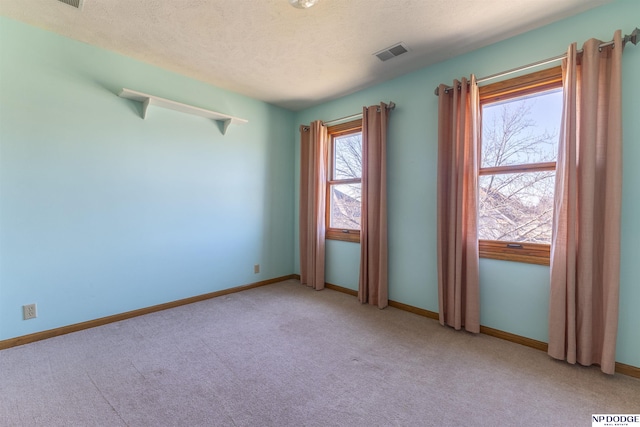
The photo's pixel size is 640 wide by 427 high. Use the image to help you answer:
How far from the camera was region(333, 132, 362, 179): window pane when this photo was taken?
3.74 m

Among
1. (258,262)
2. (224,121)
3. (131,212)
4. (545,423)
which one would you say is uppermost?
(224,121)

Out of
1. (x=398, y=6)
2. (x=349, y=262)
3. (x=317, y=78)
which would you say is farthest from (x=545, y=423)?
(x=317, y=78)

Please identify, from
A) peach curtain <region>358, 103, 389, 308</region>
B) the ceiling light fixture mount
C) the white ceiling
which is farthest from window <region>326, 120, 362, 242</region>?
the ceiling light fixture mount

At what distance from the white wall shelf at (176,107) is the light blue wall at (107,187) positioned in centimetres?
9

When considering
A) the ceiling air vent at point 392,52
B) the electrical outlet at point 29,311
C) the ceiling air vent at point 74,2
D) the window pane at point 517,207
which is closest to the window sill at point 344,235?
the window pane at point 517,207

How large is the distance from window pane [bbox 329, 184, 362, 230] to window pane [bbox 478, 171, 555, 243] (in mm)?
1464

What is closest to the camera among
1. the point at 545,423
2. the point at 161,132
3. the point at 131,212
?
the point at 545,423

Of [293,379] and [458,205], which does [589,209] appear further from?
[293,379]

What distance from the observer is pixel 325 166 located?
395cm

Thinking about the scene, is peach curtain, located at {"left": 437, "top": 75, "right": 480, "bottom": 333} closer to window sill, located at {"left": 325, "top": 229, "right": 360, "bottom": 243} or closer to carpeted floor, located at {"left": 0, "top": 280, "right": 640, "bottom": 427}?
carpeted floor, located at {"left": 0, "top": 280, "right": 640, "bottom": 427}

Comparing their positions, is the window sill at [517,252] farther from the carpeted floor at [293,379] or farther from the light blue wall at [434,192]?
the carpeted floor at [293,379]

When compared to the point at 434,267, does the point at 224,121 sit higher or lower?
higher

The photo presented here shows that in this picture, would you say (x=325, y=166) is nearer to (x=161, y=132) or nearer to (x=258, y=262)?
(x=258, y=262)

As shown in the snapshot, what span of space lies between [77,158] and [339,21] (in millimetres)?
2570
